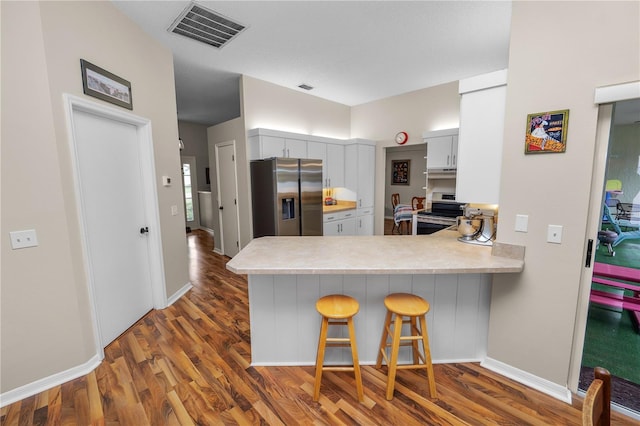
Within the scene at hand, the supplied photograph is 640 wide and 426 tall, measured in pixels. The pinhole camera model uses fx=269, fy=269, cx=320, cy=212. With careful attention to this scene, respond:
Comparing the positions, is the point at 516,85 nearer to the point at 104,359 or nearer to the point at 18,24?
the point at 18,24

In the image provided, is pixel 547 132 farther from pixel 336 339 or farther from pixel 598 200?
pixel 336 339

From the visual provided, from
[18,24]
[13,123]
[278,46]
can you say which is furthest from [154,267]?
[278,46]

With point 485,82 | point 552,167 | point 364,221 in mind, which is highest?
point 485,82

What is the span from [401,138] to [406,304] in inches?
155

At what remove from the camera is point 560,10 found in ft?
5.27

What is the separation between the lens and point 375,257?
6.29ft

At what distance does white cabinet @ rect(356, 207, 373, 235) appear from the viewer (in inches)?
212

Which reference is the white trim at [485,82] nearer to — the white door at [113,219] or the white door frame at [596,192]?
the white door frame at [596,192]

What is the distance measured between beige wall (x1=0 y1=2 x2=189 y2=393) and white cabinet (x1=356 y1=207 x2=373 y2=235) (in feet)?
13.8

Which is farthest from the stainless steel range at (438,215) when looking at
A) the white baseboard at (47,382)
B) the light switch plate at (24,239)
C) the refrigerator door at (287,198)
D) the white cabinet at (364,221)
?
the light switch plate at (24,239)

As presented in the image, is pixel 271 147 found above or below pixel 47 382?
above

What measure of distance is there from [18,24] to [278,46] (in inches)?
84.0

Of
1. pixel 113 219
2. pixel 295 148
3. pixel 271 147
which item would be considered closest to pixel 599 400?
pixel 113 219

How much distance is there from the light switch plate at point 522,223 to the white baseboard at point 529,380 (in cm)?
102
